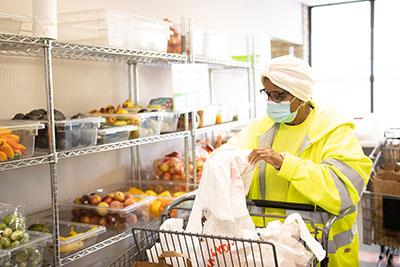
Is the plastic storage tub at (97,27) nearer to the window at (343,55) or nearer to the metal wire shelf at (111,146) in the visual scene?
the metal wire shelf at (111,146)

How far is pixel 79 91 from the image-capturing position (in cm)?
296

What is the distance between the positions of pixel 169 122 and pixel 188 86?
272 mm

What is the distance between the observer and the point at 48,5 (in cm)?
202

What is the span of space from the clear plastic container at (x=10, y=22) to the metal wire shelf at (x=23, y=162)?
1.86ft

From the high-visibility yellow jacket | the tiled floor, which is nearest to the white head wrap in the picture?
the high-visibility yellow jacket

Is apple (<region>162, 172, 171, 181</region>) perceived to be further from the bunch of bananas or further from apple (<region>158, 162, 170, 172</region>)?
the bunch of bananas

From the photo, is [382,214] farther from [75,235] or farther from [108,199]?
[75,235]

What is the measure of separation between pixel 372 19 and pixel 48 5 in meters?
5.80

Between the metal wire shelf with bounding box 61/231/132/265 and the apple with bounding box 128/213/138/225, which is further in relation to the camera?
the apple with bounding box 128/213/138/225

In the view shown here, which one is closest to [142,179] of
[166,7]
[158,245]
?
[166,7]

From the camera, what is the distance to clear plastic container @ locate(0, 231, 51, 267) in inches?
72.7

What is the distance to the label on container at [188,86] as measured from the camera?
3.06m

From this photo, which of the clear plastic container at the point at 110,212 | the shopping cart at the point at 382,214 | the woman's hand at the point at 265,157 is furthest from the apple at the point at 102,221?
the shopping cart at the point at 382,214

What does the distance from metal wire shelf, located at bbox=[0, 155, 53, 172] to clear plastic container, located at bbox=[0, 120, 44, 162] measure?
3 centimetres
